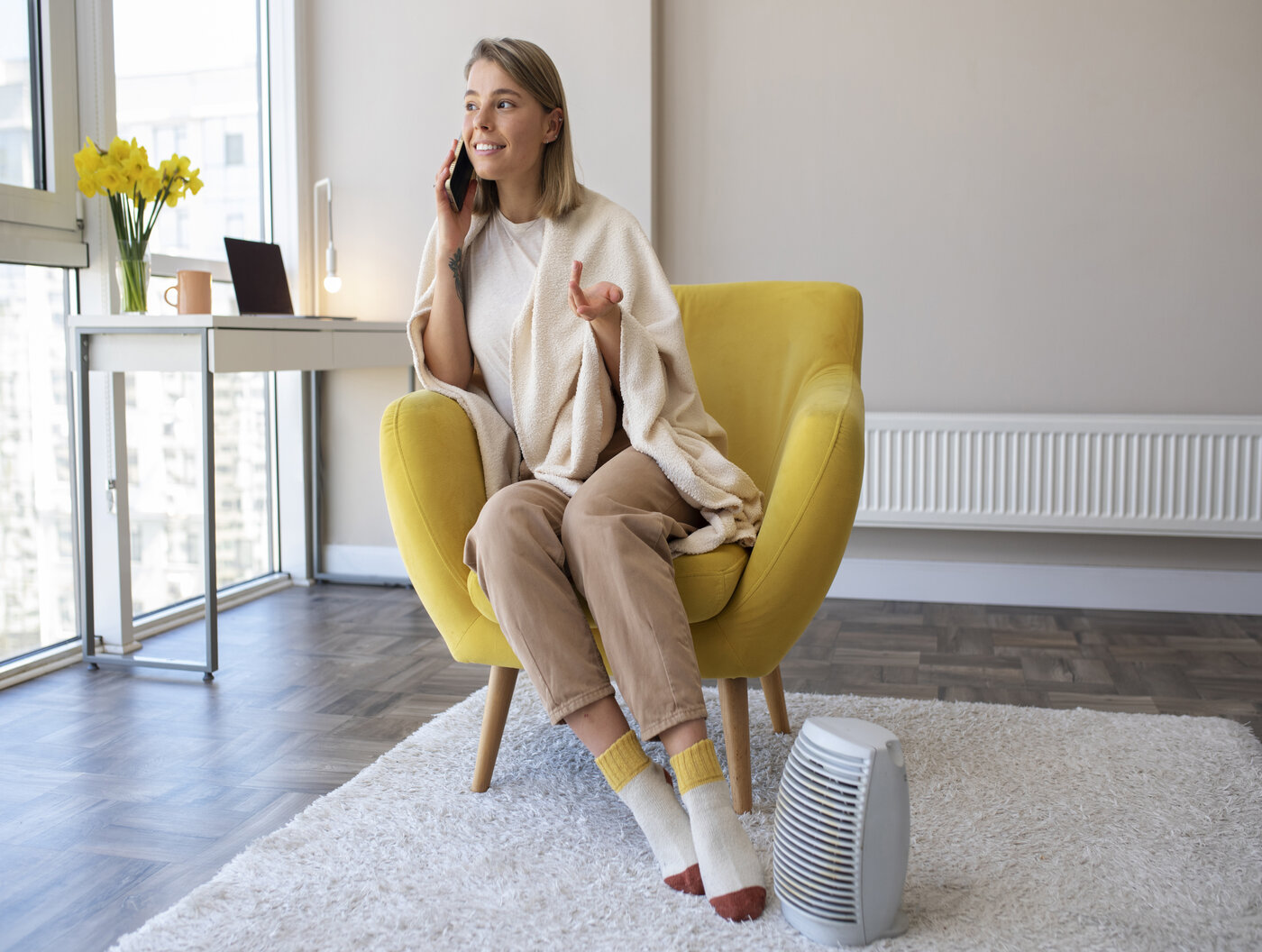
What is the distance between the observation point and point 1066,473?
2971 millimetres

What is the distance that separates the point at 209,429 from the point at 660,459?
120 centimetres

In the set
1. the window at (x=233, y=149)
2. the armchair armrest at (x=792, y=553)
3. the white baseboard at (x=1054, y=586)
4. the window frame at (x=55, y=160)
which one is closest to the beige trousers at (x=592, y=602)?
the armchair armrest at (x=792, y=553)

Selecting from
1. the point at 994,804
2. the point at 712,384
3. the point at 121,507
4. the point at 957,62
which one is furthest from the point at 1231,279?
the point at 121,507

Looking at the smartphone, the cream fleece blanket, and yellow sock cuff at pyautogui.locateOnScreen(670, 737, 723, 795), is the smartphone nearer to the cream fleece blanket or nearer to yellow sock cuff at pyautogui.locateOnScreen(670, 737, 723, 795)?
the cream fleece blanket

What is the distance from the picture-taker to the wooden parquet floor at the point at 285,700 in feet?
4.96

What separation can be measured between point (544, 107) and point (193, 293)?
3.73 feet

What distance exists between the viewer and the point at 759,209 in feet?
10.5

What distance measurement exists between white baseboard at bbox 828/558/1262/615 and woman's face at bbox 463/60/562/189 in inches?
71.9

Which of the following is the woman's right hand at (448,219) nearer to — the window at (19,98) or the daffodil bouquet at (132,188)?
the daffodil bouquet at (132,188)

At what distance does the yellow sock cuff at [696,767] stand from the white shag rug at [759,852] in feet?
0.45

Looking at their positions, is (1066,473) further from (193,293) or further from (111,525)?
(111,525)

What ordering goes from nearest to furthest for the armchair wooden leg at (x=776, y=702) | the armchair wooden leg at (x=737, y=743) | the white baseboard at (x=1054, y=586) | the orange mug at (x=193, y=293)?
the armchair wooden leg at (x=737, y=743) < the armchair wooden leg at (x=776, y=702) < the orange mug at (x=193, y=293) < the white baseboard at (x=1054, y=586)

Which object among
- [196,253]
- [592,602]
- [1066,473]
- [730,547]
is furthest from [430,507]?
[1066,473]

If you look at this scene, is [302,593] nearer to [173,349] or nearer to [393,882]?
[173,349]
